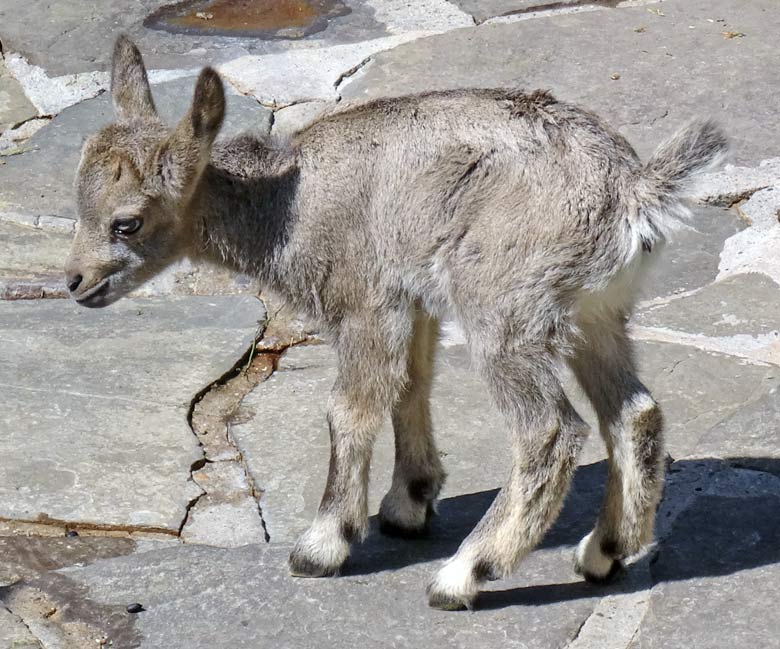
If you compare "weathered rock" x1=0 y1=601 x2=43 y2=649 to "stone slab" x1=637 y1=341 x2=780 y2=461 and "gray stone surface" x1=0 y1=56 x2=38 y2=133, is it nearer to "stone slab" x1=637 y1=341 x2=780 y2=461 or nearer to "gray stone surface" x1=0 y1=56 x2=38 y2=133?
"stone slab" x1=637 y1=341 x2=780 y2=461

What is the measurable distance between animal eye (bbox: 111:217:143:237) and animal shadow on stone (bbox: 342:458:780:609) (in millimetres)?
1454

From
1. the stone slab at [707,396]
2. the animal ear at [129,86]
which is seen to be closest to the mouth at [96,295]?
the animal ear at [129,86]

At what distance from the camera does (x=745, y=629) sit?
4414mm

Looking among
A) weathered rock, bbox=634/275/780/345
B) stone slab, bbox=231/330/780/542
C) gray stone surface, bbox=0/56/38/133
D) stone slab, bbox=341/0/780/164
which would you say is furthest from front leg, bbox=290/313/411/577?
gray stone surface, bbox=0/56/38/133

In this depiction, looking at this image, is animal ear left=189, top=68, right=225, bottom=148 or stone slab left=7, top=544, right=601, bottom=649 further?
animal ear left=189, top=68, right=225, bottom=148

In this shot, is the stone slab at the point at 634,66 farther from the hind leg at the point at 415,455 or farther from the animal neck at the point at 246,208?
the animal neck at the point at 246,208

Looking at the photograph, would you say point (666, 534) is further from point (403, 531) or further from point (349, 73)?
point (349, 73)

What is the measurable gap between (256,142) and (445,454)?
151 centimetres

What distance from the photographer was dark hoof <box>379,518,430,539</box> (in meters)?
5.19

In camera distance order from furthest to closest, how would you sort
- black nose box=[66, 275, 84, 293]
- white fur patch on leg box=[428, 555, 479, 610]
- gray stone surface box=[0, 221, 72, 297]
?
gray stone surface box=[0, 221, 72, 297] < black nose box=[66, 275, 84, 293] < white fur patch on leg box=[428, 555, 479, 610]

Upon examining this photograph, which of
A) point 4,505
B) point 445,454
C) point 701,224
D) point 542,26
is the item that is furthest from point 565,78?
point 4,505

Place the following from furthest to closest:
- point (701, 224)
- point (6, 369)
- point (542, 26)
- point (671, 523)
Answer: point (542, 26)
point (701, 224)
point (6, 369)
point (671, 523)

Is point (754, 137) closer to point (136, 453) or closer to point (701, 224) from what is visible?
point (701, 224)

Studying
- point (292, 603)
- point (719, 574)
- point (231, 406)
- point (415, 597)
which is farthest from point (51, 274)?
point (719, 574)
